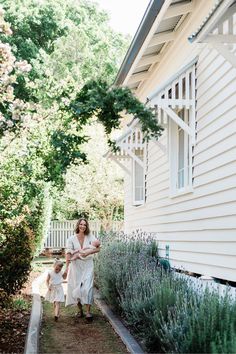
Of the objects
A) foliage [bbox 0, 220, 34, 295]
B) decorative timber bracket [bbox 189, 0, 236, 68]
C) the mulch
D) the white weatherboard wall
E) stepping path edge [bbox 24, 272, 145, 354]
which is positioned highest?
decorative timber bracket [bbox 189, 0, 236, 68]

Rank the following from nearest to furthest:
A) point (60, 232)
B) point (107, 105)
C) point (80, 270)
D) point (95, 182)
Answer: point (107, 105) → point (80, 270) → point (95, 182) → point (60, 232)

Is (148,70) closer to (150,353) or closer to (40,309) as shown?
(40,309)

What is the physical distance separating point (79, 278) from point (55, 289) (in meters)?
0.45

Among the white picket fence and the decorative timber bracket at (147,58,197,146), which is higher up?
the decorative timber bracket at (147,58,197,146)

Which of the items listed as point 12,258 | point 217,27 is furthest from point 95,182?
point 217,27

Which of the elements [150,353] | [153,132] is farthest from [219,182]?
[150,353]

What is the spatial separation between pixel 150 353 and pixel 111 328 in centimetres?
199

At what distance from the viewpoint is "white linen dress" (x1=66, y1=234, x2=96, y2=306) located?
373 inches

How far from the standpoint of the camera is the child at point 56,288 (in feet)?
31.0

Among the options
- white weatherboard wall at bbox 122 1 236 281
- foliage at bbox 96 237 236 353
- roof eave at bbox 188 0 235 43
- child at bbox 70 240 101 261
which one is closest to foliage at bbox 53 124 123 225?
white weatherboard wall at bbox 122 1 236 281

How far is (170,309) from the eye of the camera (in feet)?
21.3

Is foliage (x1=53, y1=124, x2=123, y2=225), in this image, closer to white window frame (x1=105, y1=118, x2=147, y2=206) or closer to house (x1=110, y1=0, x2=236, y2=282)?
white window frame (x1=105, y1=118, x2=147, y2=206)

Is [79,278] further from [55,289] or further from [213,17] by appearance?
[213,17]

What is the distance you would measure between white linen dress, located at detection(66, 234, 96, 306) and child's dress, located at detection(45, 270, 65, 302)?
0.15 metres
